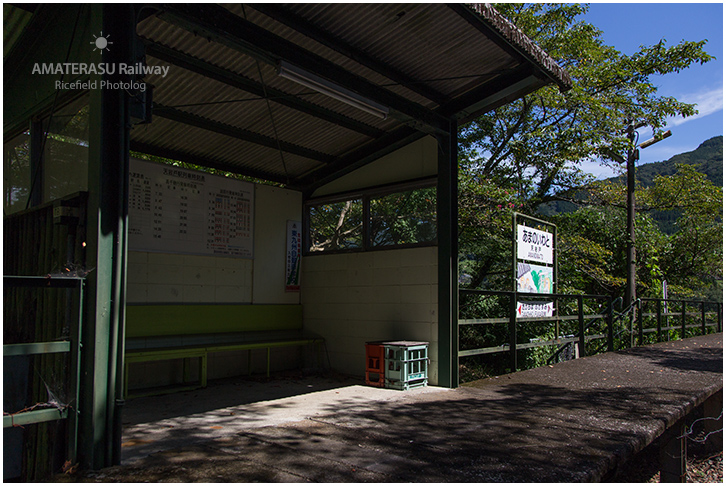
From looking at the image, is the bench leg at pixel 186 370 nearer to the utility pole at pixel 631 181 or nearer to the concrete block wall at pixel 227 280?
the concrete block wall at pixel 227 280

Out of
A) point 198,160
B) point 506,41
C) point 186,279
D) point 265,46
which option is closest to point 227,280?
point 186,279

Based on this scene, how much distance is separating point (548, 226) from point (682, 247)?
12795 millimetres

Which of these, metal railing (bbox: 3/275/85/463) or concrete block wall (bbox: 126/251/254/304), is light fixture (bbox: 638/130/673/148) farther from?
metal railing (bbox: 3/275/85/463)

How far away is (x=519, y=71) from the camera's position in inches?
213

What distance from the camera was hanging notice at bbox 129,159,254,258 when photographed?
627cm

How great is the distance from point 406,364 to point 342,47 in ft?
11.2

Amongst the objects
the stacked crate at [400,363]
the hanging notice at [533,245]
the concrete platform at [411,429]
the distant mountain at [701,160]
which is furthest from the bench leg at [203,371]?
the distant mountain at [701,160]

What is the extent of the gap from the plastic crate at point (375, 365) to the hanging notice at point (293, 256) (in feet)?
6.60

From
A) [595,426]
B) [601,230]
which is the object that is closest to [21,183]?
[595,426]

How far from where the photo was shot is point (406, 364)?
230 inches

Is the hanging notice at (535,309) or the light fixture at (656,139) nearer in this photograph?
the hanging notice at (535,309)

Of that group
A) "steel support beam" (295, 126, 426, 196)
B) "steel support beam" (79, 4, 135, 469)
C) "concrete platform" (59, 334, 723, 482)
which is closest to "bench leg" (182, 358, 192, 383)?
"concrete platform" (59, 334, 723, 482)

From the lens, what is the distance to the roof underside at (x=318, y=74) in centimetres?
436

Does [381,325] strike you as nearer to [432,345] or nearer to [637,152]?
[432,345]
